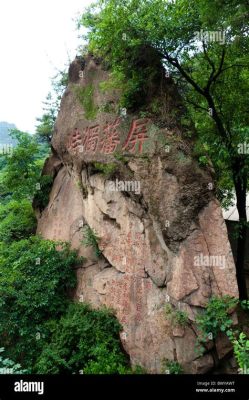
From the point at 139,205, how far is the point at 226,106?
3070 millimetres

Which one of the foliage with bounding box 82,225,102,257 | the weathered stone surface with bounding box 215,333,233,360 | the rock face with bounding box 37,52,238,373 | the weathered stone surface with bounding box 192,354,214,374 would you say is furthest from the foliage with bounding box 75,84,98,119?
the weathered stone surface with bounding box 192,354,214,374

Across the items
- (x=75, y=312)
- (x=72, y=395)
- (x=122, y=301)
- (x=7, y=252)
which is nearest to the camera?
(x=72, y=395)

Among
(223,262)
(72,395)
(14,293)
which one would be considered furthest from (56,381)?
(223,262)

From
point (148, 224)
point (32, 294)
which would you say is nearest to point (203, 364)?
point (148, 224)

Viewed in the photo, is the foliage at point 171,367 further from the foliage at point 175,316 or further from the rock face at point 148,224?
the foliage at point 175,316

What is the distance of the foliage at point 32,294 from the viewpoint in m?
7.73

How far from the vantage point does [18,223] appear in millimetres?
11344

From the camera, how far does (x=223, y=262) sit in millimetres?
6199

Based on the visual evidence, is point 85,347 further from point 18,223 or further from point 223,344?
point 18,223

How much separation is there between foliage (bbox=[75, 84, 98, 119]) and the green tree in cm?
146

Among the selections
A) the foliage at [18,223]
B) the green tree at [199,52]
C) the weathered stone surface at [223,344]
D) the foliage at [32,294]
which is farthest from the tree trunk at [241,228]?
the foliage at [18,223]

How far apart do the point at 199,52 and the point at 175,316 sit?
17.4 feet

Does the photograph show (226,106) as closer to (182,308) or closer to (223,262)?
(223,262)

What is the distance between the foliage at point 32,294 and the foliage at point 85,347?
1.42ft
